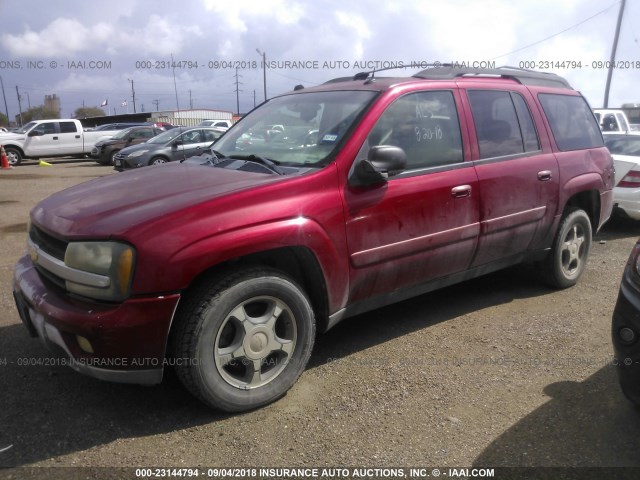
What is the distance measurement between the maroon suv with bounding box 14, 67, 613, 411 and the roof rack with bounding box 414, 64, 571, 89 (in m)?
0.03

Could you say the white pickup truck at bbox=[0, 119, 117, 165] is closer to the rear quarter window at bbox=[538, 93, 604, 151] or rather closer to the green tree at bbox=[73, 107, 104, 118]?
the rear quarter window at bbox=[538, 93, 604, 151]

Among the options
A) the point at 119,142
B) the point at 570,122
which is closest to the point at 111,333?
the point at 570,122

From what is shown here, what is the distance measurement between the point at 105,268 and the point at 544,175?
3.38 meters

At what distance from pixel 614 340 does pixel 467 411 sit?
0.83 m

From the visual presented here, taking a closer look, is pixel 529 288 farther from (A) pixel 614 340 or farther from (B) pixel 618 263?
(A) pixel 614 340

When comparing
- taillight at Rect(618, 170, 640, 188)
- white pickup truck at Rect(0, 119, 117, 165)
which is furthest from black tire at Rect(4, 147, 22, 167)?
taillight at Rect(618, 170, 640, 188)

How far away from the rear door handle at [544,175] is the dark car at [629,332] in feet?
5.59

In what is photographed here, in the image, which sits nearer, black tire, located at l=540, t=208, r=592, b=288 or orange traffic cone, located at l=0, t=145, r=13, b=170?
black tire, located at l=540, t=208, r=592, b=288

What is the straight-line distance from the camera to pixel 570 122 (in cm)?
476

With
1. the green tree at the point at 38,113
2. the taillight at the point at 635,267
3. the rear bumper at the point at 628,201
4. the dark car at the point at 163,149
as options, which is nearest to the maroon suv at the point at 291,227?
the taillight at the point at 635,267

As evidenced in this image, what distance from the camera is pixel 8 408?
2898 millimetres

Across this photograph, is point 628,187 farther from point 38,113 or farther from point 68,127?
point 38,113

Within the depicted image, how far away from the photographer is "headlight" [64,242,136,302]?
248 centimetres

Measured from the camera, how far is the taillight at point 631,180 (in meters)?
7.05
